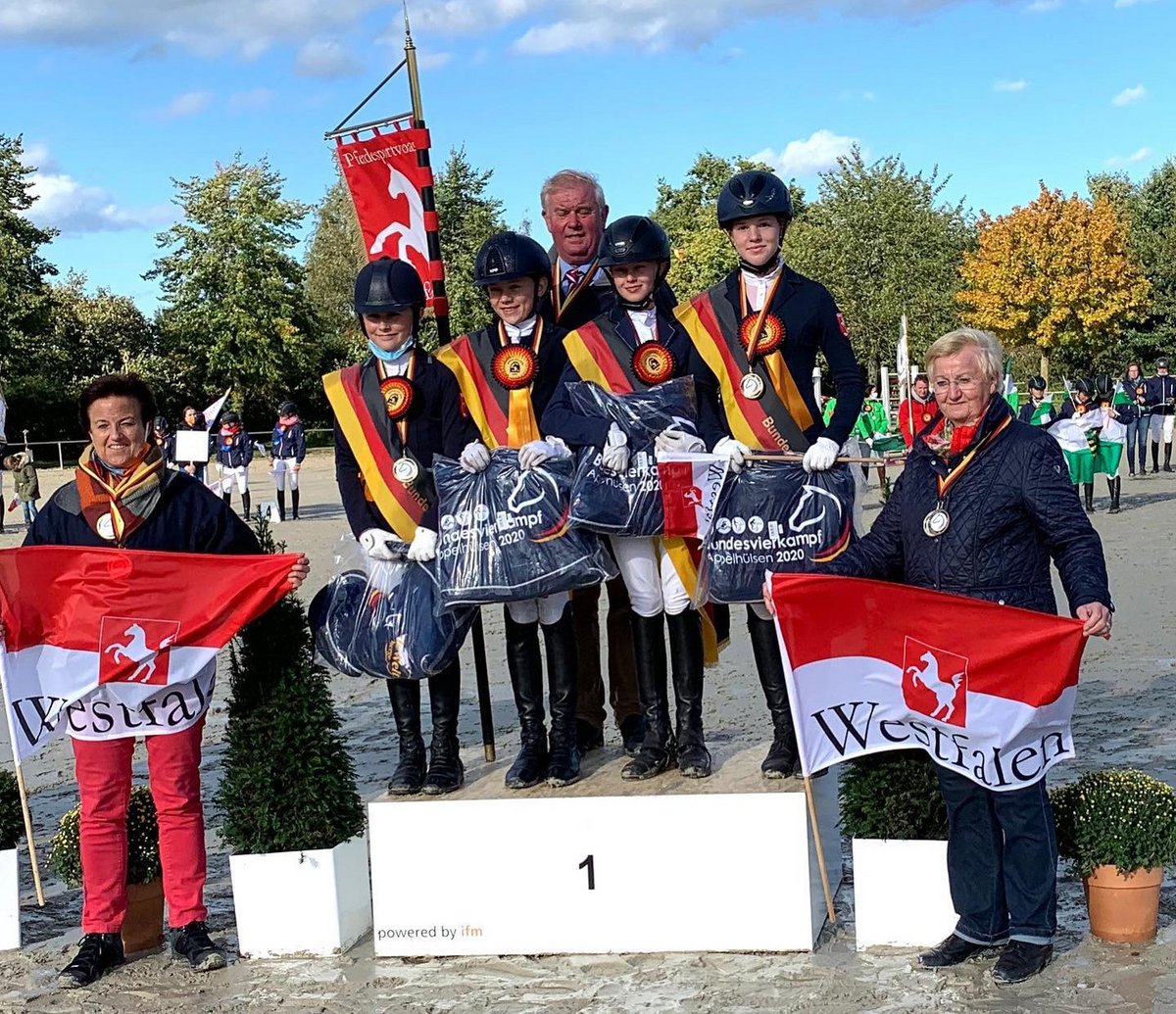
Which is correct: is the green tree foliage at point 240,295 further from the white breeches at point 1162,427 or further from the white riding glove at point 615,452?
the white riding glove at point 615,452

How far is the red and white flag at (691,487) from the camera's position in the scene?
5.46 meters

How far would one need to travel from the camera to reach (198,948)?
537cm

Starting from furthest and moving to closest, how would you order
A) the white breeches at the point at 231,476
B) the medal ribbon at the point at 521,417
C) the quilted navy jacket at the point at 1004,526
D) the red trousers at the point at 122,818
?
the white breeches at the point at 231,476 → the medal ribbon at the point at 521,417 → the red trousers at the point at 122,818 → the quilted navy jacket at the point at 1004,526

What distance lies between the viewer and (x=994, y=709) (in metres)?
4.81

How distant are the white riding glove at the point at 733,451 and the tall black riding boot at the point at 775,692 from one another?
597 millimetres

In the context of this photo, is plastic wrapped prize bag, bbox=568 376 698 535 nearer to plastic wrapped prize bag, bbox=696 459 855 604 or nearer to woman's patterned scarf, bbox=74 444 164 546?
plastic wrapped prize bag, bbox=696 459 855 604

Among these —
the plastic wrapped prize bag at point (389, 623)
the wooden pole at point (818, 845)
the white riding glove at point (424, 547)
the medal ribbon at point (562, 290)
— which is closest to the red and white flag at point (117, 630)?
the plastic wrapped prize bag at point (389, 623)

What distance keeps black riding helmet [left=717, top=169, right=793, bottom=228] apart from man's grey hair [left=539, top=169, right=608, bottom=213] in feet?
2.55

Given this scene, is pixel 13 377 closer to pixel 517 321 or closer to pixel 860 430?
pixel 860 430

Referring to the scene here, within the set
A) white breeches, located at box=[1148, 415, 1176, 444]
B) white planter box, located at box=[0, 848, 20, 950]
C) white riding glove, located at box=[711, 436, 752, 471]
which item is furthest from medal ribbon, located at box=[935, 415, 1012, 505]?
white breeches, located at box=[1148, 415, 1176, 444]

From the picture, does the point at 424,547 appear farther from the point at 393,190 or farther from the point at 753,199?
the point at 393,190

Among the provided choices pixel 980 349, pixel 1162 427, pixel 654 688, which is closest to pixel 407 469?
pixel 654 688

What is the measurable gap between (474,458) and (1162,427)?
2447 cm

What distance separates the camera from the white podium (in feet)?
17.2
